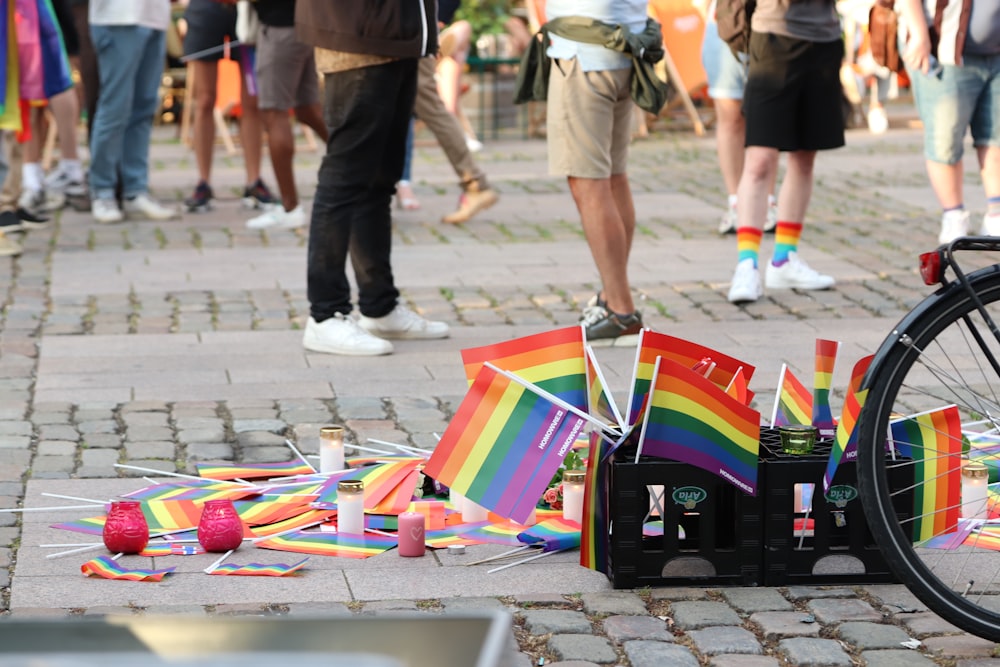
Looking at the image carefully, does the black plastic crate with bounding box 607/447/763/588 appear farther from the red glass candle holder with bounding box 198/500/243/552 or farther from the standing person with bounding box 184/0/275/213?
the standing person with bounding box 184/0/275/213

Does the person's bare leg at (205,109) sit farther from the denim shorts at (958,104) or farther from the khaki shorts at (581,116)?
the denim shorts at (958,104)

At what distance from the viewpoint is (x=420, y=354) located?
619 centimetres

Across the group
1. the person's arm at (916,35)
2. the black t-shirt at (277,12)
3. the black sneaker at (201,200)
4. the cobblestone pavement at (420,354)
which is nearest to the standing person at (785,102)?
the cobblestone pavement at (420,354)

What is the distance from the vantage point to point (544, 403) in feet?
12.2

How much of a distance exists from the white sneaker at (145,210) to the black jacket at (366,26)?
13.9 ft

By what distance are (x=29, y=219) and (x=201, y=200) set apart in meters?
1.23

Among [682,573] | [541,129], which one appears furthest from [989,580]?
[541,129]

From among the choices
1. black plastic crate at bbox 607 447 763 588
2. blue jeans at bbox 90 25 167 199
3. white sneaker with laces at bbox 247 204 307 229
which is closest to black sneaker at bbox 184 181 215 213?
blue jeans at bbox 90 25 167 199

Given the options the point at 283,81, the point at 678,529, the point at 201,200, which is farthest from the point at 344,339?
the point at 201,200

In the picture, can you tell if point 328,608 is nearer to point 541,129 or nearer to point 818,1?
point 818,1

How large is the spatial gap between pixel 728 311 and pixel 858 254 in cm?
183

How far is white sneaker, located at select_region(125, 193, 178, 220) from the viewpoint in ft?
32.3

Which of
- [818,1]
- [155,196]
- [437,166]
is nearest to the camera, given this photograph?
[818,1]

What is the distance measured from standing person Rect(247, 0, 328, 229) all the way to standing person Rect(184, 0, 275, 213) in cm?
81
